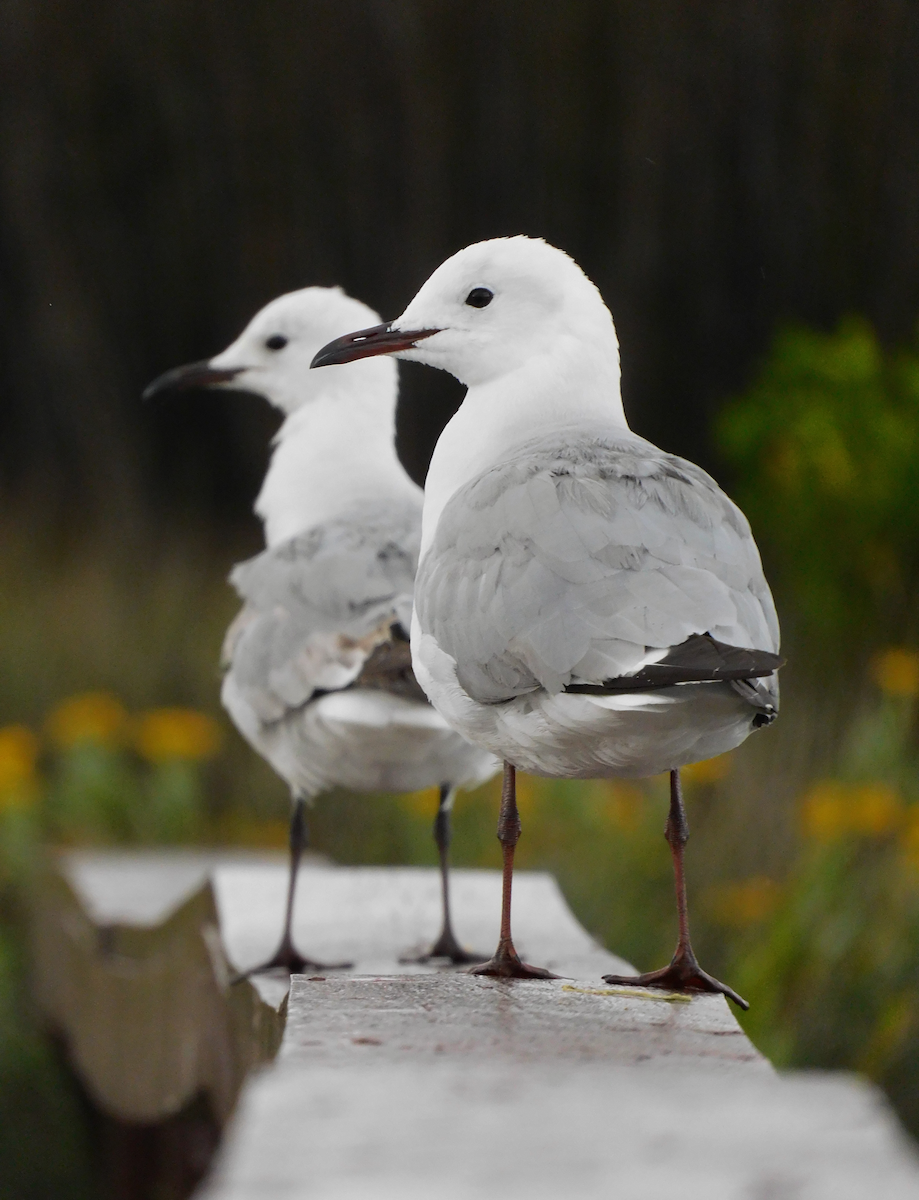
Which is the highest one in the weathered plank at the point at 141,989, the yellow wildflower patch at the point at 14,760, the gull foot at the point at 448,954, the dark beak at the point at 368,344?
the dark beak at the point at 368,344

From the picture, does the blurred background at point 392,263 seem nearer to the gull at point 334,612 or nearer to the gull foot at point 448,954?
the gull at point 334,612

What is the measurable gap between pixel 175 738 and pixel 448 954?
7.58 ft

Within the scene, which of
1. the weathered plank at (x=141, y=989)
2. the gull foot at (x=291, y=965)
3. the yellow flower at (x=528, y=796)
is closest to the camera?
the gull foot at (x=291, y=965)

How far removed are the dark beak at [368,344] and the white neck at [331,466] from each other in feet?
2.43

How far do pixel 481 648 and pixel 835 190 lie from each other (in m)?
7.03

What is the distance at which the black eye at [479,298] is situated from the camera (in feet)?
8.94

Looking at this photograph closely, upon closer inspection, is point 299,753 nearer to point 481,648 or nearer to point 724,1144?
point 481,648

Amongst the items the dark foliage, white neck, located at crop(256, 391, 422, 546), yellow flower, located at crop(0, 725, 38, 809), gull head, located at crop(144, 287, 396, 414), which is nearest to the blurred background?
the dark foliage

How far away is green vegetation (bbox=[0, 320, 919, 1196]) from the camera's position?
12.8 ft

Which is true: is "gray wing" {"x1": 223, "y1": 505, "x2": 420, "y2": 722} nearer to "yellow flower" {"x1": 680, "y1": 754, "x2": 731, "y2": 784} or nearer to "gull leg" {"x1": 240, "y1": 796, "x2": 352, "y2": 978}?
"gull leg" {"x1": 240, "y1": 796, "x2": 352, "y2": 978}

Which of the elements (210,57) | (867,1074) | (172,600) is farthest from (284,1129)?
(210,57)

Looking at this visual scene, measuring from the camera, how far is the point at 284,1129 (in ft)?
4.36

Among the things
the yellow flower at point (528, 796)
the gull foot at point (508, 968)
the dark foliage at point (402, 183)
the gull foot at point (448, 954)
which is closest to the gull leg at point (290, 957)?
the gull foot at point (448, 954)

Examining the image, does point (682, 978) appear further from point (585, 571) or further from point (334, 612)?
point (334, 612)
